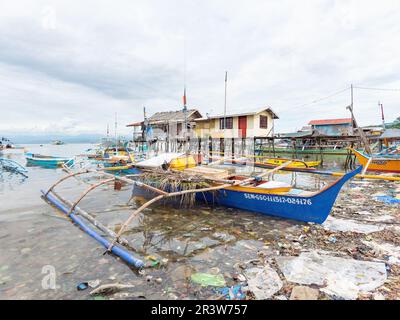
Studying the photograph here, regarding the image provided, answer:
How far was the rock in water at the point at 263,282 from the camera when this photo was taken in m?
3.25

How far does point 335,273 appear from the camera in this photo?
3656 millimetres

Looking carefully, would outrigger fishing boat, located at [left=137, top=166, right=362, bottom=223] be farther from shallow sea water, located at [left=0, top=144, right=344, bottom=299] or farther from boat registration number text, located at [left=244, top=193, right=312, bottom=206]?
shallow sea water, located at [left=0, top=144, right=344, bottom=299]

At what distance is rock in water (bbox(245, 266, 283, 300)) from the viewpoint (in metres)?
3.25

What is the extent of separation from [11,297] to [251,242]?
15.4ft

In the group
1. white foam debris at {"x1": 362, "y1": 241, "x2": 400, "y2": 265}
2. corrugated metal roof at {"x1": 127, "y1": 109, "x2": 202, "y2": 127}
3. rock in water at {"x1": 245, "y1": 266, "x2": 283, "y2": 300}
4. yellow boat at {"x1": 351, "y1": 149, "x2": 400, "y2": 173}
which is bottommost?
rock in water at {"x1": 245, "y1": 266, "x2": 283, "y2": 300}

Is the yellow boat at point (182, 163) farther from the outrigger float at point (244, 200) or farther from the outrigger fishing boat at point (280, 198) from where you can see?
the outrigger fishing boat at point (280, 198)

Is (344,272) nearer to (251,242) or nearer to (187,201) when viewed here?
(251,242)

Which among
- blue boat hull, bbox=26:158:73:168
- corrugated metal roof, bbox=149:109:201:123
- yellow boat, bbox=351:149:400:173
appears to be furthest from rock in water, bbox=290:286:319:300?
corrugated metal roof, bbox=149:109:201:123

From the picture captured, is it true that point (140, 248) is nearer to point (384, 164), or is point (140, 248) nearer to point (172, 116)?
point (384, 164)

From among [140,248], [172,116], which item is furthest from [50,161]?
[140,248]

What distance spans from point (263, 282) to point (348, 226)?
3.69 m

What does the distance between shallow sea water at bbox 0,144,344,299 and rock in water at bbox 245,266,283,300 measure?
39 centimetres

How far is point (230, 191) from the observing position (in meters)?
7.38
